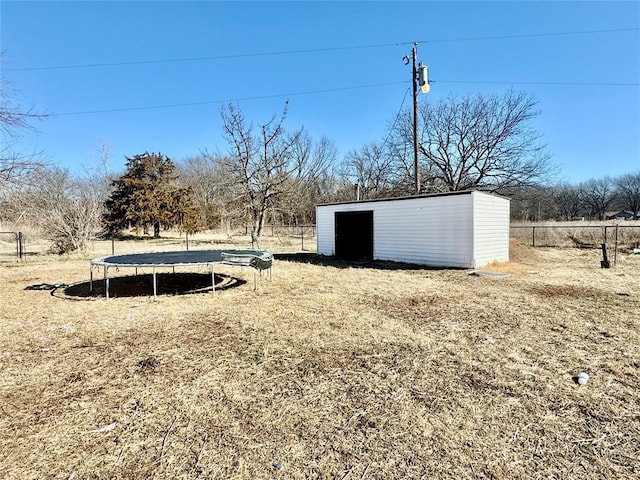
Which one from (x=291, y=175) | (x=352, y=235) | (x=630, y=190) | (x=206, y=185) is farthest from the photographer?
(x=630, y=190)

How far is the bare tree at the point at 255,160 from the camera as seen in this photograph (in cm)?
1675

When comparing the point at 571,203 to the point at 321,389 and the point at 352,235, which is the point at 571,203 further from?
the point at 321,389

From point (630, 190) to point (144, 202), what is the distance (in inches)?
2230

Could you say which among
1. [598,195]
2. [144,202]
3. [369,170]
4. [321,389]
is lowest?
[321,389]

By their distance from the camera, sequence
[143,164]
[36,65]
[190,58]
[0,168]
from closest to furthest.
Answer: [0,168] < [36,65] < [190,58] < [143,164]

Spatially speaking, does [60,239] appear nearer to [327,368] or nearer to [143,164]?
[143,164]

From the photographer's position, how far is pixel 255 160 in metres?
17.3

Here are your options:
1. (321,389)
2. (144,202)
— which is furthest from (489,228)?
(144,202)

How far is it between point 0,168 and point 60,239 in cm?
732

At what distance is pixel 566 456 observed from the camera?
1711 mm

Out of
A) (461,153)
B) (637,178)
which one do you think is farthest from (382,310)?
(637,178)

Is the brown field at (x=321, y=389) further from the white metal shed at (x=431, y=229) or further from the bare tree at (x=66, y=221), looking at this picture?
the bare tree at (x=66, y=221)

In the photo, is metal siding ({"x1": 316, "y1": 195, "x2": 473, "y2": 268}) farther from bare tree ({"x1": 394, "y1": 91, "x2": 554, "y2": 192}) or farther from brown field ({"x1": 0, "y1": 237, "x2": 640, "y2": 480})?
bare tree ({"x1": 394, "y1": 91, "x2": 554, "y2": 192})

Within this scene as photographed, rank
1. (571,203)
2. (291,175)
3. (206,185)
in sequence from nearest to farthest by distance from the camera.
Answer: (291,175), (206,185), (571,203)
